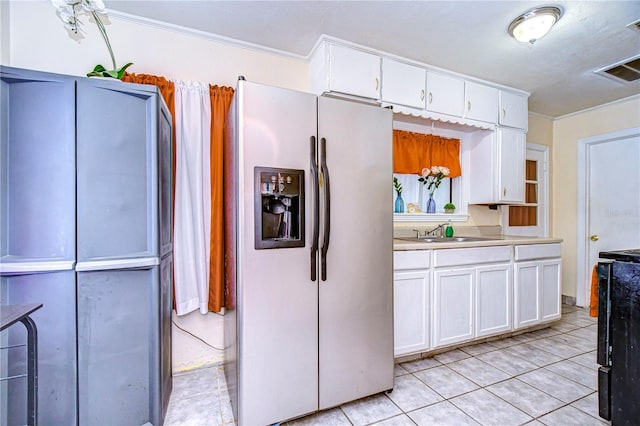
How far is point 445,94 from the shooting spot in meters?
2.70

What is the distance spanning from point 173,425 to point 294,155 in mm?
1651

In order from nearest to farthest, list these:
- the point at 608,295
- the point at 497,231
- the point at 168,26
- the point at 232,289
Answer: the point at 608,295
the point at 232,289
the point at 168,26
the point at 497,231

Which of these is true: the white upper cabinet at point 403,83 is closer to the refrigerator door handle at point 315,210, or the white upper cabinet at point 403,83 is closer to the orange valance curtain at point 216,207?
the refrigerator door handle at point 315,210

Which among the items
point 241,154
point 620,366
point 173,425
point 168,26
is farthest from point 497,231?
point 168,26

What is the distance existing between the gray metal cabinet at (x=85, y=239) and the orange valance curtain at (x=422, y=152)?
7.07 feet

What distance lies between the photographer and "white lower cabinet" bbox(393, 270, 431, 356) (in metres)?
2.17

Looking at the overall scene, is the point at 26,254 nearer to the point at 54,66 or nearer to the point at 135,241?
the point at 135,241

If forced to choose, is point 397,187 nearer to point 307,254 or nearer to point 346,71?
point 346,71

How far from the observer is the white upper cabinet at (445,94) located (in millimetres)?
2631

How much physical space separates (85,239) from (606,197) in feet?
16.8

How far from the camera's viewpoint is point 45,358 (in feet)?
4.31

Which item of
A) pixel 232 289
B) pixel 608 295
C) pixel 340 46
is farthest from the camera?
pixel 340 46

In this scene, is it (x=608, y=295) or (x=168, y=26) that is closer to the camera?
(x=608, y=295)

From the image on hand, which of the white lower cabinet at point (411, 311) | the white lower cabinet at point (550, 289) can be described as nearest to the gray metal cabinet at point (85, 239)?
the white lower cabinet at point (411, 311)
